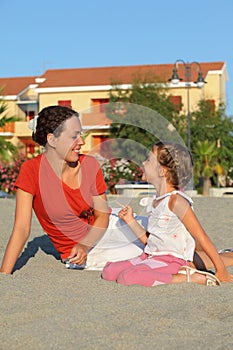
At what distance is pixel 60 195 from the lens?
15.2ft

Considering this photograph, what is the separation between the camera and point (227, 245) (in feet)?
21.1

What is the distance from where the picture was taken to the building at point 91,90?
118ft

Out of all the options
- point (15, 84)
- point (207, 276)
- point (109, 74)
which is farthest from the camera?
point (15, 84)

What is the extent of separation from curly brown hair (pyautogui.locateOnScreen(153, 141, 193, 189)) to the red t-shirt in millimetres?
592

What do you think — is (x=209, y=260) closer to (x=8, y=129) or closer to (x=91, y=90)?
(x=91, y=90)

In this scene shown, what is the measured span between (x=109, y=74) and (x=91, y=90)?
8.49 feet

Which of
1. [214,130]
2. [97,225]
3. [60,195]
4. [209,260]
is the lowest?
[214,130]

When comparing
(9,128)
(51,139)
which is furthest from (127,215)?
(9,128)

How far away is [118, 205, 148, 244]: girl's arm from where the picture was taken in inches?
182

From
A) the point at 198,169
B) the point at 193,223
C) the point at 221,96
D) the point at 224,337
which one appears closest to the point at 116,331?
the point at 224,337

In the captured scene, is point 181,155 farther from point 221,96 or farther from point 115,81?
point 221,96

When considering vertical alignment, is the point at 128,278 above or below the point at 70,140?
below

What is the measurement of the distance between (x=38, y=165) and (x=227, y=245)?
2607 mm

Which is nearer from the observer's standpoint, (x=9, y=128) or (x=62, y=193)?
(x=62, y=193)
